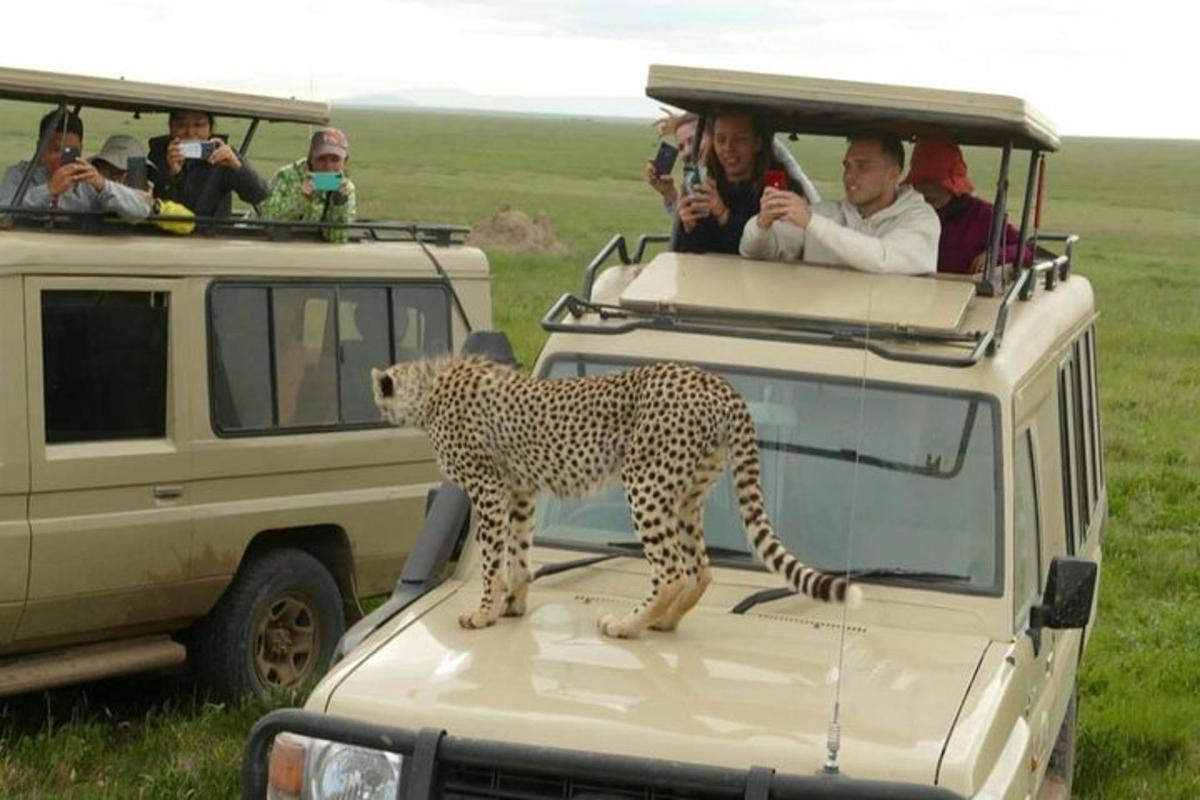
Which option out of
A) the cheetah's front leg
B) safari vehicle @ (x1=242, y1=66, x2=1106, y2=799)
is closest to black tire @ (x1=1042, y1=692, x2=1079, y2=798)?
safari vehicle @ (x1=242, y1=66, x2=1106, y2=799)

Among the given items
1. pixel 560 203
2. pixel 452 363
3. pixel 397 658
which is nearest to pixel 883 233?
pixel 452 363

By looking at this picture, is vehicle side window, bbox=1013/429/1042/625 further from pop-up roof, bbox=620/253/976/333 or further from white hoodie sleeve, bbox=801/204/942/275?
white hoodie sleeve, bbox=801/204/942/275

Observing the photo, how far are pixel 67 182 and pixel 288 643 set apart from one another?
1.93 metres

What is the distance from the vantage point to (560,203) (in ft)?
174

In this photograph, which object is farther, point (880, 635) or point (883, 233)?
point (883, 233)

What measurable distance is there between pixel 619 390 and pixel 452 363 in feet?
1.99

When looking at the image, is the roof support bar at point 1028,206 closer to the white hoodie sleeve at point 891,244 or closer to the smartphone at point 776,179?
the white hoodie sleeve at point 891,244

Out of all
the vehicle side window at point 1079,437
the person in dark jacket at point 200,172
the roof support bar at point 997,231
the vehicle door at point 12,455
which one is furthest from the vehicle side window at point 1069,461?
the person in dark jacket at point 200,172

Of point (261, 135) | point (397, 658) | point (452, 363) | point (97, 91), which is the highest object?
point (97, 91)

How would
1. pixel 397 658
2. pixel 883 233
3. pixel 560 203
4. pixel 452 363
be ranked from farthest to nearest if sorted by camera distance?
pixel 560 203 → pixel 883 233 → pixel 452 363 → pixel 397 658

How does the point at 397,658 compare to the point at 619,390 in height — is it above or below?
below

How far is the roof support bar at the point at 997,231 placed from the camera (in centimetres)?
607

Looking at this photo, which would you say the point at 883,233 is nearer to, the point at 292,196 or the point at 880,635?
the point at 880,635

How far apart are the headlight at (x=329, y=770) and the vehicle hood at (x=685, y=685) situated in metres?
0.10
